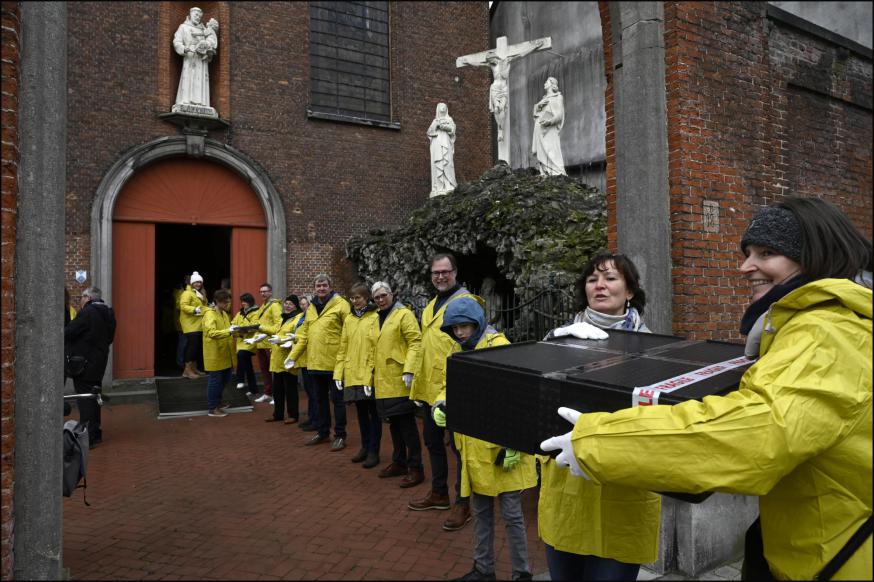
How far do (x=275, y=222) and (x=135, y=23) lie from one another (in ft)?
16.4

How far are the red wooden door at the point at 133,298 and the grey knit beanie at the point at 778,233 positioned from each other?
1285cm

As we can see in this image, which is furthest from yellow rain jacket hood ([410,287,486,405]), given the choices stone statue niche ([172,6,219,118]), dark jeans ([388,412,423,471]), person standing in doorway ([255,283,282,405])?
stone statue niche ([172,6,219,118])

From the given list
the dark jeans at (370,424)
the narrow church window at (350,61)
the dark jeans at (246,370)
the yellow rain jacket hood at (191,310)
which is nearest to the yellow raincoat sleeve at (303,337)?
the dark jeans at (370,424)

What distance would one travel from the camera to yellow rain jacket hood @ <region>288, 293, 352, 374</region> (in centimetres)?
732

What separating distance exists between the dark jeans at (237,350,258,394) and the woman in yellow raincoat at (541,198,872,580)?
980 cm

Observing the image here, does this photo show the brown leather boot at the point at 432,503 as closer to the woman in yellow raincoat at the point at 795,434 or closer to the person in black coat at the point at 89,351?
the woman in yellow raincoat at the point at 795,434

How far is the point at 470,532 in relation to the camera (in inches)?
175

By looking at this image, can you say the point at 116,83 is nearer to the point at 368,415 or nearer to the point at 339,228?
the point at 339,228

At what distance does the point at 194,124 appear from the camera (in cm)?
1255

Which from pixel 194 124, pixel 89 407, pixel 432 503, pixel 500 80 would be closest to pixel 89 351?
pixel 89 407

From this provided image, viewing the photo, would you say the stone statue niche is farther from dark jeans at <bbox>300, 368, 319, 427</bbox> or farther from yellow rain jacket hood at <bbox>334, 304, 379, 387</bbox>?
yellow rain jacket hood at <bbox>334, 304, 379, 387</bbox>

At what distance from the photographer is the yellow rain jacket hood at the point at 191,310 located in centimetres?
1100

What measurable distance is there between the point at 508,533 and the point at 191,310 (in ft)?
29.7

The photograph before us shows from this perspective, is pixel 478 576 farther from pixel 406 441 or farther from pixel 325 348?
pixel 325 348
